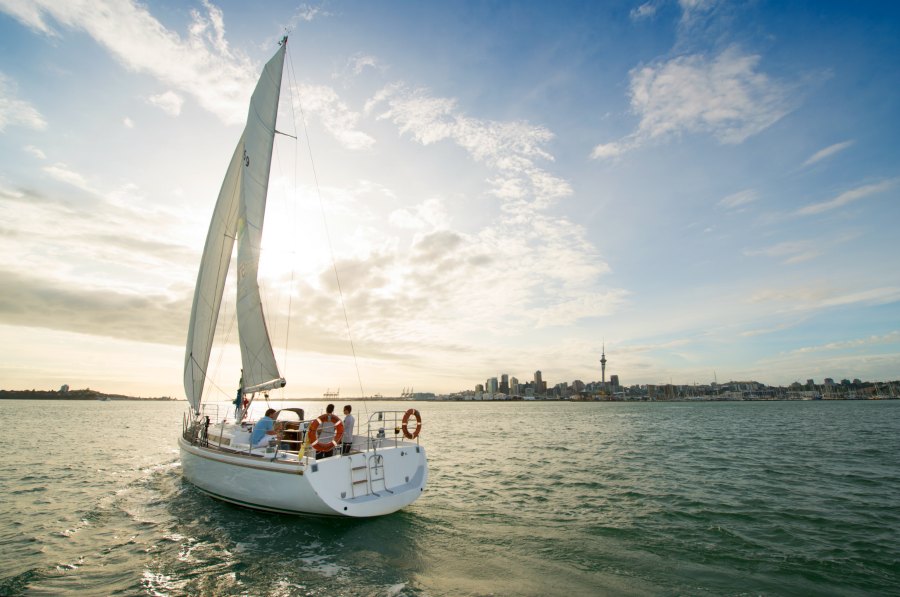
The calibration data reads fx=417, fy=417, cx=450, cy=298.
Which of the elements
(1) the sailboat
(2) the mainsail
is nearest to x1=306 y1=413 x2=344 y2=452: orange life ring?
(1) the sailboat

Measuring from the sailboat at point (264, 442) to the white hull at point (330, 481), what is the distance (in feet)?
0.07

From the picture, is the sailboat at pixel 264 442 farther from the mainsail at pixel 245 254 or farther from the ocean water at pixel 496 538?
the ocean water at pixel 496 538

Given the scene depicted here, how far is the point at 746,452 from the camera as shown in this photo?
2270cm

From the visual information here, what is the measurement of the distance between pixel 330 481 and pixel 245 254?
362 inches

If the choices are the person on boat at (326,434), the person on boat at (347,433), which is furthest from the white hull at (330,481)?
the person on boat at (347,433)

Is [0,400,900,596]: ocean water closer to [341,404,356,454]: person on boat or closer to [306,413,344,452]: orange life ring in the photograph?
[341,404,356,454]: person on boat

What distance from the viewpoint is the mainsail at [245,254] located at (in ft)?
47.1

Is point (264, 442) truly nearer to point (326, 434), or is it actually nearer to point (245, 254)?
point (326, 434)

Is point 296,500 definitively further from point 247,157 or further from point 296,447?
point 247,157

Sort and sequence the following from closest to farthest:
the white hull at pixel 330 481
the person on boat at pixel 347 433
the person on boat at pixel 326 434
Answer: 1. the white hull at pixel 330 481
2. the person on boat at pixel 326 434
3. the person on boat at pixel 347 433

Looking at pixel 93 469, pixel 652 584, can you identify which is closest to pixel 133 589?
pixel 652 584

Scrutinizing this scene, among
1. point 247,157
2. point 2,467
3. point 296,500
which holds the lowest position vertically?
point 2,467

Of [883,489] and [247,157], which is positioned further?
[247,157]

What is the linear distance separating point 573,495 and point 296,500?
841 cm
